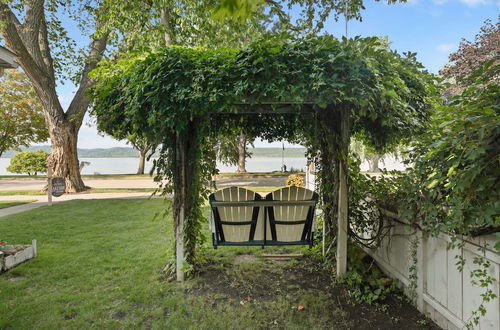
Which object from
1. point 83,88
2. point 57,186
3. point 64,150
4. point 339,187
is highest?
point 83,88

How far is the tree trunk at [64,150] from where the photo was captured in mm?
11859

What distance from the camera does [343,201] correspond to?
3.34 metres

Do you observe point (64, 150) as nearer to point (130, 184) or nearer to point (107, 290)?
point (130, 184)

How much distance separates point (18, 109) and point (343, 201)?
23.3m

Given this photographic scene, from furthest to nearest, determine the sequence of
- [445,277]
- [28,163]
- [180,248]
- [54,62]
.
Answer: [28,163] < [54,62] < [180,248] < [445,277]

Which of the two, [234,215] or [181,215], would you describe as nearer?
[181,215]

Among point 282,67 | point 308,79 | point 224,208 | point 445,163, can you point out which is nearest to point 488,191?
point 445,163

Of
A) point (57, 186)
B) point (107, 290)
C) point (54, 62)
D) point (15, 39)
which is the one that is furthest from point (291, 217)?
point (54, 62)

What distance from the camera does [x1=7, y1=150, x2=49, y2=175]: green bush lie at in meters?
23.4

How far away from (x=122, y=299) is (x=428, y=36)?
8497mm

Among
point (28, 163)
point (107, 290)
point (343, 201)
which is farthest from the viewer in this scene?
point (28, 163)

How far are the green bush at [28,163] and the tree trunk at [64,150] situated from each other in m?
13.6

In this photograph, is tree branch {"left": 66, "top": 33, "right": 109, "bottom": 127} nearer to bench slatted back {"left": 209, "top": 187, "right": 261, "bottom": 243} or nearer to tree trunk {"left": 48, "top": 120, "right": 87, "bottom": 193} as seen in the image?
tree trunk {"left": 48, "top": 120, "right": 87, "bottom": 193}

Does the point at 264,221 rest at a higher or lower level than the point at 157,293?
higher
